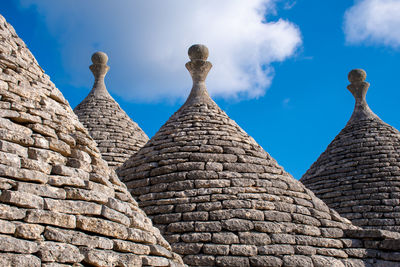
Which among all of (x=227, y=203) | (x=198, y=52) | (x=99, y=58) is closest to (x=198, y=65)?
(x=198, y=52)

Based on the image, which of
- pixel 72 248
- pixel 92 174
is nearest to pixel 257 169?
pixel 92 174

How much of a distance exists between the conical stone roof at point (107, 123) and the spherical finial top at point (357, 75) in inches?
216

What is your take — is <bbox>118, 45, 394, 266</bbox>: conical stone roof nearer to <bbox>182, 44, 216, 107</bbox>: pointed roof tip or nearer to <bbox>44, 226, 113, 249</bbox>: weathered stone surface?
<bbox>182, 44, 216, 107</bbox>: pointed roof tip

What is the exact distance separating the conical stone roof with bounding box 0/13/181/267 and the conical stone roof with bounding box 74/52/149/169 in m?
5.26

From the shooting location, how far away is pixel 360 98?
12055 millimetres

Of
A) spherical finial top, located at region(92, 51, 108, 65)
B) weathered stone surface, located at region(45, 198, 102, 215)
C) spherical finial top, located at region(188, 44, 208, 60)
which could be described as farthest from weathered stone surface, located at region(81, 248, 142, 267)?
spherical finial top, located at region(92, 51, 108, 65)

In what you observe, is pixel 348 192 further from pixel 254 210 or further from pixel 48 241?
pixel 48 241

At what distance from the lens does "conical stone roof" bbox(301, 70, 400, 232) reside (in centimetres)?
901

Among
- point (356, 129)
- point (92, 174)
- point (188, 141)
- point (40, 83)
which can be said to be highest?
point (356, 129)

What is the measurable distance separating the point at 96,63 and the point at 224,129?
593 centimetres

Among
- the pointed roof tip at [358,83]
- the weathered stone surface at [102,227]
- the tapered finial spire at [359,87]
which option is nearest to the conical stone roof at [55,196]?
the weathered stone surface at [102,227]

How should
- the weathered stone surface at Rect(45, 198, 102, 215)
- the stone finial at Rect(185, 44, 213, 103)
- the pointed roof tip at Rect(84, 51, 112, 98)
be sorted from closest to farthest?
the weathered stone surface at Rect(45, 198, 102, 215)
the stone finial at Rect(185, 44, 213, 103)
the pointed roof tip at Rect(84, 51, 112, 98)

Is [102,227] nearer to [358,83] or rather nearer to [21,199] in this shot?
[21,199]

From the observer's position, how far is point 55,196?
4031 millimetres
